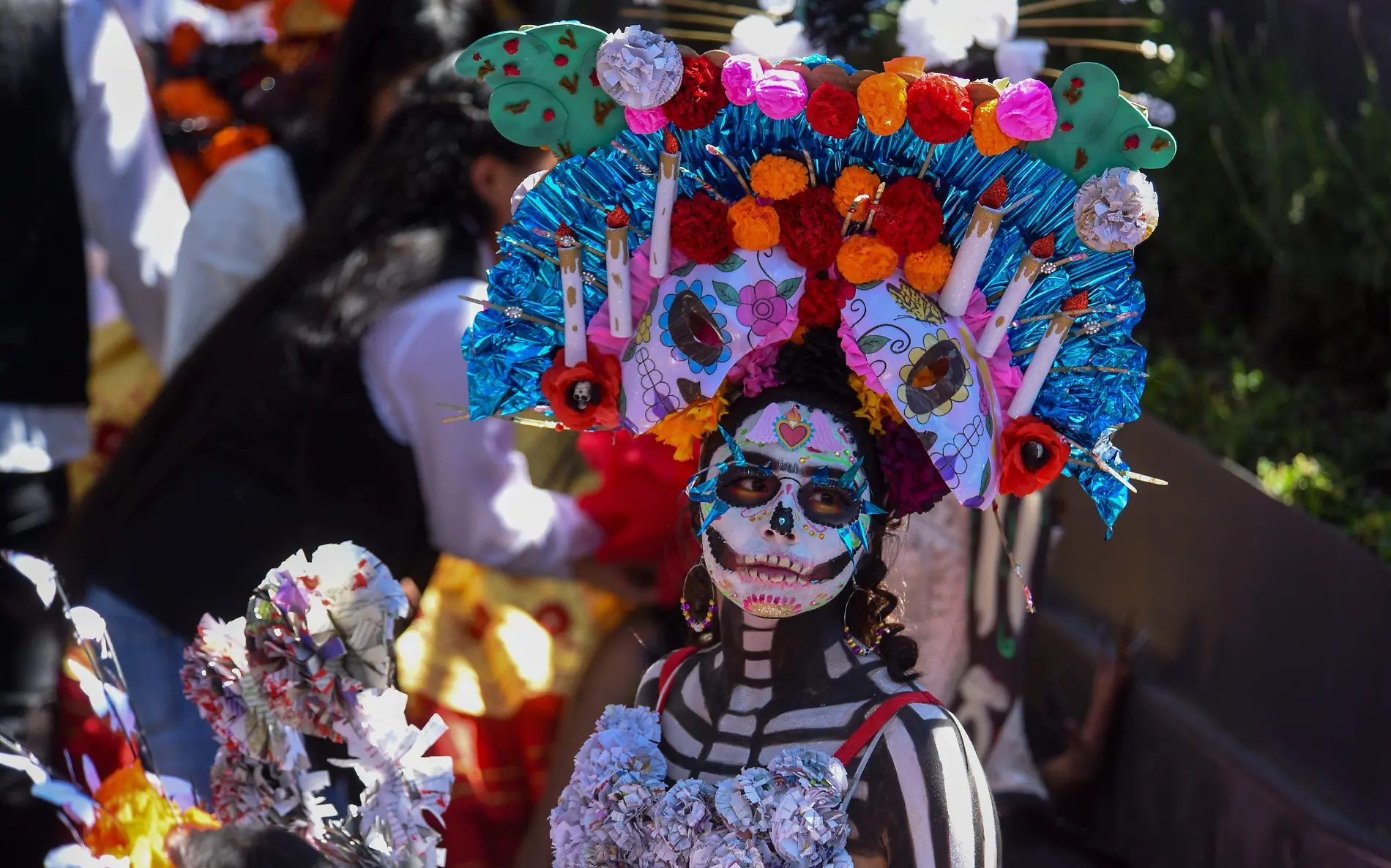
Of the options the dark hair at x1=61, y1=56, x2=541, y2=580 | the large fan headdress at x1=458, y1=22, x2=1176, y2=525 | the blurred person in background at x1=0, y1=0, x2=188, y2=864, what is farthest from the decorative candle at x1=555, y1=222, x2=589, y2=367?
the blurred person in background at x1=0, y1=0, x2=188, y2=864

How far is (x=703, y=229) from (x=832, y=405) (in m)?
0.28

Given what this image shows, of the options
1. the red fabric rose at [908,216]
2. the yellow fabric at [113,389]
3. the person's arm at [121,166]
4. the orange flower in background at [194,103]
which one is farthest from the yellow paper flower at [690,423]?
the orange flower in background at [194,103]

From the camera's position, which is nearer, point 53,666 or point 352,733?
point 352,733

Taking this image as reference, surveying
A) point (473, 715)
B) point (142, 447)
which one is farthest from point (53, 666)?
point (473, 715)

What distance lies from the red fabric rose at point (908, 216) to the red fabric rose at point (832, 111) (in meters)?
0.10

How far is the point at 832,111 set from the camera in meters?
1.80

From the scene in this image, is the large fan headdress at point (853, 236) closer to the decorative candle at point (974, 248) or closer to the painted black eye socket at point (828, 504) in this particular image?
the decorative candle at point (974, 248)

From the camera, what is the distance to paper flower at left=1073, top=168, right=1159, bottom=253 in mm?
1745

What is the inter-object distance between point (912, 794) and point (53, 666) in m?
2.13

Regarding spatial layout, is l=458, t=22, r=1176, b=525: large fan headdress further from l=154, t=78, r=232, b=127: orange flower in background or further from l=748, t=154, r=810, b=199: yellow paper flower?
l=154, t=78, r=232, b=127: orange flower in background

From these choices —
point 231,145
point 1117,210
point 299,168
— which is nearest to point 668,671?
point 1117,210

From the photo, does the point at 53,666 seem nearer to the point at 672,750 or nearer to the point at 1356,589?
the point at 672,750

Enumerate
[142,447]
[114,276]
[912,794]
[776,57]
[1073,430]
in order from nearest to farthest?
1. [912,794]
2. [1073,430]
3. [776,57]
4. [142,447]
5. [114,276]

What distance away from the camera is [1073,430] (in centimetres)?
194
